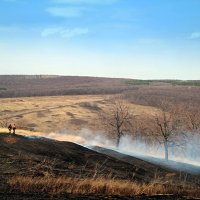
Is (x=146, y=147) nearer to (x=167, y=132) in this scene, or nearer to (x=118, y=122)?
(x=118, y=122)

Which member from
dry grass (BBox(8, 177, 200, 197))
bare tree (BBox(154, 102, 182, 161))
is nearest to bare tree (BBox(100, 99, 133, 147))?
bare tree (BBox(154, 102, 182, 161))

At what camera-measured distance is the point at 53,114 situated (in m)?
170

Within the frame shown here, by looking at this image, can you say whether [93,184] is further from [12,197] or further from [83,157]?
[83,157]

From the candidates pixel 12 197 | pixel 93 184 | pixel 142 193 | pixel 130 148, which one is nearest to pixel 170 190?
pixel 142 193

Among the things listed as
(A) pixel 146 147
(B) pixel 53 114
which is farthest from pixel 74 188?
(B) pixel 53 114

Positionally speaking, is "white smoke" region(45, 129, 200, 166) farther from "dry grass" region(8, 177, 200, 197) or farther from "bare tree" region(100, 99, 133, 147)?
"dry grass" region(8, 177, 200, 197)

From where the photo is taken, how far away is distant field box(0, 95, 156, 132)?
14900 centimetres

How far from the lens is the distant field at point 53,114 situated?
149000 millimetres

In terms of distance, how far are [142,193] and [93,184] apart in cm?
211

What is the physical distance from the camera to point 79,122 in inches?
6260

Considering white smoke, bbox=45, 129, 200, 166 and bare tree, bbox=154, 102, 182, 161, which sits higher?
bare tree, bbox=154, 102, 182, 161

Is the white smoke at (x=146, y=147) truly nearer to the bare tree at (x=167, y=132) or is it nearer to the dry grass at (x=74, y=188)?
the bare tree at (x=167, y=132)

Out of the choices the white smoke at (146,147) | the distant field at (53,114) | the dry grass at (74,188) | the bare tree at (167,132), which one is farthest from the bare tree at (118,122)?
the dry grass at (74,188)

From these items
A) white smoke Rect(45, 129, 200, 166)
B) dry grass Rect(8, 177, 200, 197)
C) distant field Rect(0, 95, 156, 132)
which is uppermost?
dry grass Rect(8, 177, 200, 197)
